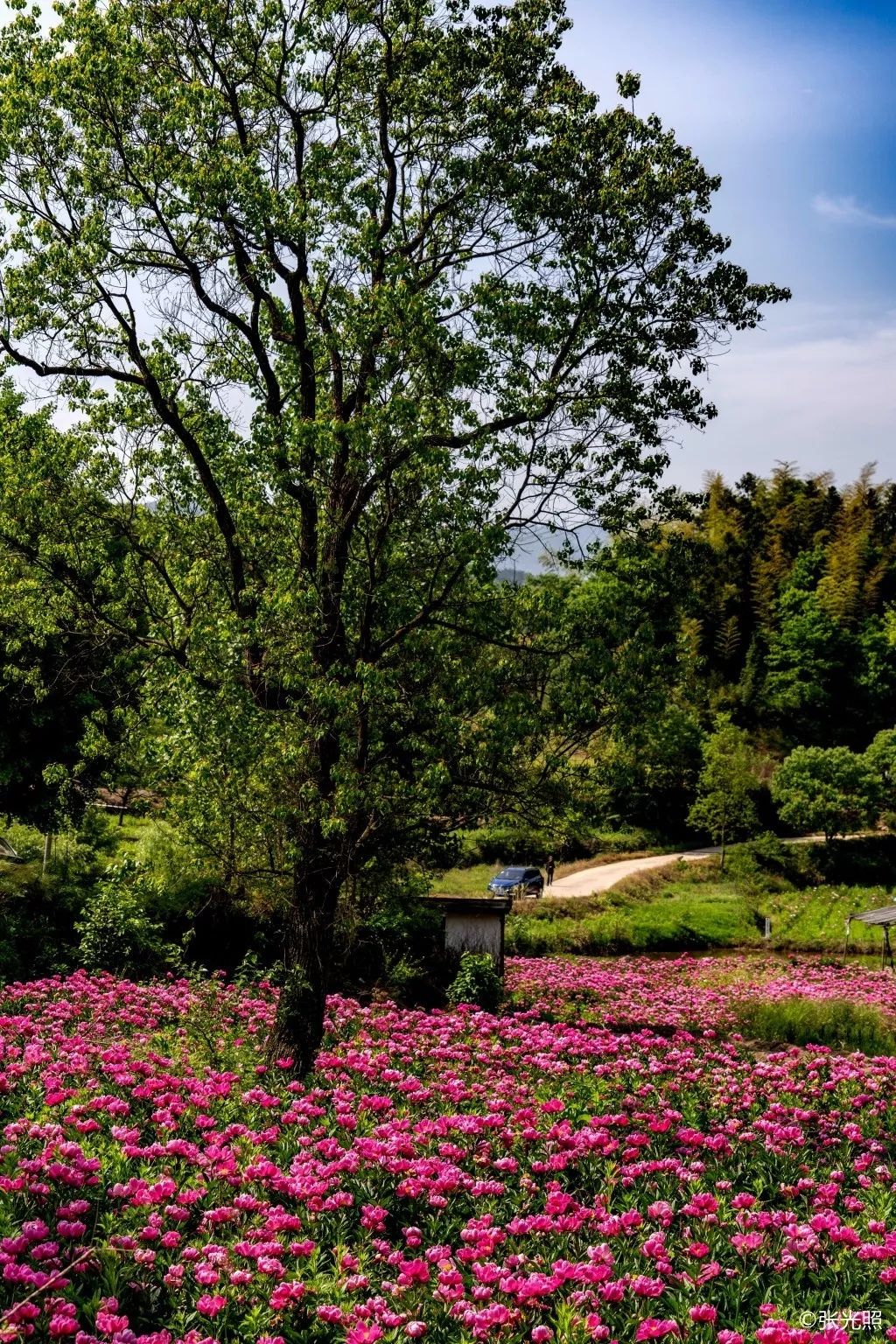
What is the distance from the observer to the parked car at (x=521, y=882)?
31562 millimetres

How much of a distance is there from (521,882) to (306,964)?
23384 millimetres

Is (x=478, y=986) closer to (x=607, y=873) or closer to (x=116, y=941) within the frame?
(x=116, y=941)

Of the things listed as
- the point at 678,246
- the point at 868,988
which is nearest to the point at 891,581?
the point at 868,988

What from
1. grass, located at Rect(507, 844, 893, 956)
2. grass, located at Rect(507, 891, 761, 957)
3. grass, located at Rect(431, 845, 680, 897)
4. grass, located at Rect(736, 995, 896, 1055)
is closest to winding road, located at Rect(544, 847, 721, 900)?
grass, located at Rect(431, 845, 680, 897)

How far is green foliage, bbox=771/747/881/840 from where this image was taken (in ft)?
126

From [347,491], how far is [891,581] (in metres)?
56.0

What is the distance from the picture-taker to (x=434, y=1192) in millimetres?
5102

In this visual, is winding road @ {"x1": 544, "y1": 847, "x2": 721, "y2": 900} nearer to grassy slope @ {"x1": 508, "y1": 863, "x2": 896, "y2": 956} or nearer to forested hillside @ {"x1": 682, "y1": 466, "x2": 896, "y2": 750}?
grassy slope @ {"x1": 508, "y1": 863, "x2": 896, "y2": 956}

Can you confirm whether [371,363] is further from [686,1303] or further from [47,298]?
[686,1303]

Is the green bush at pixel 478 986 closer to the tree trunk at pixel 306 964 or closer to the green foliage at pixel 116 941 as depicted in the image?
the green foliage at pixel 116 941

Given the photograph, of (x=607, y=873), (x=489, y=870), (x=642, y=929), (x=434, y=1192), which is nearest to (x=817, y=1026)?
(x=434, y=1192)

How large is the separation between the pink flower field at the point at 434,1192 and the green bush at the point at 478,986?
13.8 ft

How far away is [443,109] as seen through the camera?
9.84 m

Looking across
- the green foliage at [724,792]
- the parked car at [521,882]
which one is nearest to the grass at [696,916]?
the parked car at [521,882]
